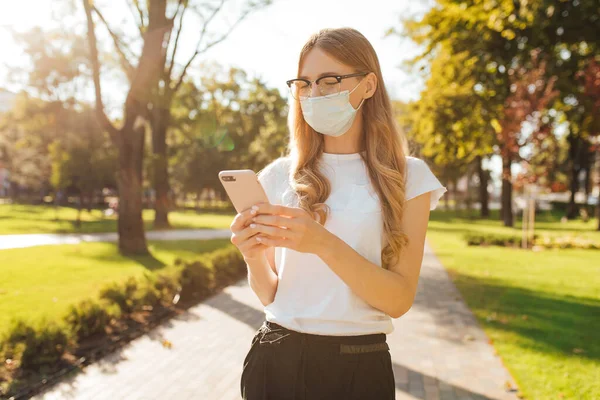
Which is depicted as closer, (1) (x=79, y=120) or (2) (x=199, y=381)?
(2) (x=199, y=381)

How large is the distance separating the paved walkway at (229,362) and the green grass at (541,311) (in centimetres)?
29

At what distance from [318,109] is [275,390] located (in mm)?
1052

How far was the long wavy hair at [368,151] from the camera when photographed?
199 centimetres

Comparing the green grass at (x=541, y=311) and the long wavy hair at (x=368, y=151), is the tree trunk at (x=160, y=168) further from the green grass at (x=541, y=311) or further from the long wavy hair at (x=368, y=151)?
the long wavy hair at (x=368, y=151)

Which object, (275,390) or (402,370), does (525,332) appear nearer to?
(402,370)

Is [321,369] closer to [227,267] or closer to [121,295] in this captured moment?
[121,295]

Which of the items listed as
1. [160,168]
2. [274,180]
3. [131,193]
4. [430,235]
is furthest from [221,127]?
[274,180]

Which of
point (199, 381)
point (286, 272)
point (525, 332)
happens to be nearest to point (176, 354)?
point (199, 381)

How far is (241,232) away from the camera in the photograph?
5.70ft

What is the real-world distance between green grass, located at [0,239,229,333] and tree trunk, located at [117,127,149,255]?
1.68 ft

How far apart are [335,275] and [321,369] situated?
33 cm

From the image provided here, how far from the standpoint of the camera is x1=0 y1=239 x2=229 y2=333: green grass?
8.80m

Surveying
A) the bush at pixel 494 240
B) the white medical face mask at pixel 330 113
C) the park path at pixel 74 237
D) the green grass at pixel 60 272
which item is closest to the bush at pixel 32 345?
the green grass at pixel 60 272

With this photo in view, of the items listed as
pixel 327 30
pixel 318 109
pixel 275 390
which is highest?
pixel 327 30
